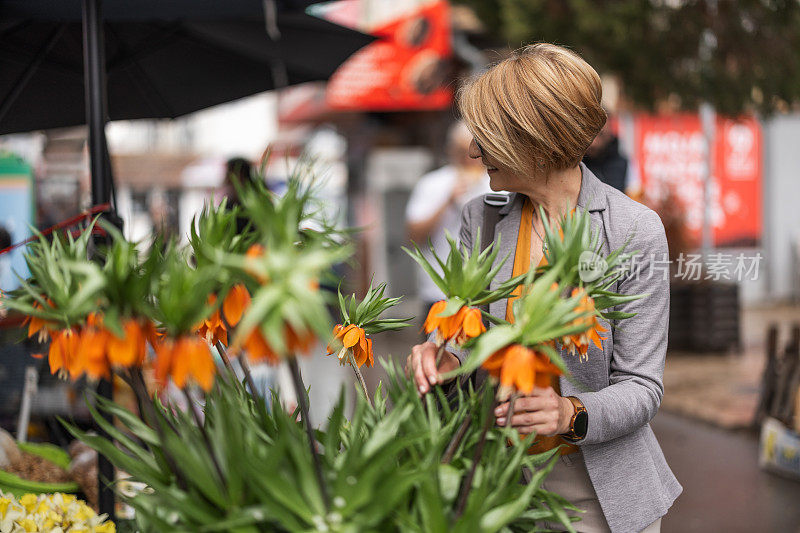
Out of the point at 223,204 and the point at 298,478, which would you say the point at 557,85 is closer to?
the point at 223,204

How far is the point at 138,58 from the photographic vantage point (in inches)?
132

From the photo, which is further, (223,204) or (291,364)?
(223,204)

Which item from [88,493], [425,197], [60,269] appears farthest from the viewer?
[425,197]

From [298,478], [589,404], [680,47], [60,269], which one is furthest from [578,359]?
[680,47]

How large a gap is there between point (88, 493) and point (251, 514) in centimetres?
197

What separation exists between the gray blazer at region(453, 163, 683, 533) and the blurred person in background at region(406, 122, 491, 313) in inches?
104

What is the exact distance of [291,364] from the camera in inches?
43.4

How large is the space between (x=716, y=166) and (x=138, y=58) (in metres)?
12.8

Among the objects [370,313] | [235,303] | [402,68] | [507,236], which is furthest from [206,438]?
[402,68]

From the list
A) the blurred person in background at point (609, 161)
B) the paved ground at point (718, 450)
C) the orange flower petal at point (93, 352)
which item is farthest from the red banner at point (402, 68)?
the orange flower petal at point (93, 352)

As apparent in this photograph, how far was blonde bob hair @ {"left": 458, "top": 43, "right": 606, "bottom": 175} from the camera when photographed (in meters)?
1.69

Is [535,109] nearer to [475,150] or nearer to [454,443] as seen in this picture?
[475,150]

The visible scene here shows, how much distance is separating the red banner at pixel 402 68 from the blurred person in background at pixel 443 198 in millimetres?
5521

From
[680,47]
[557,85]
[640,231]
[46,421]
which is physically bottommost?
[46,421]
